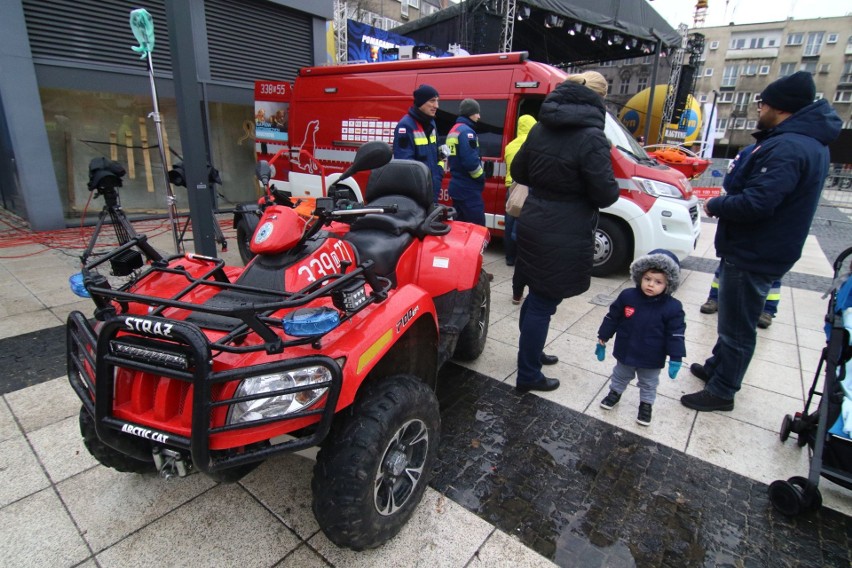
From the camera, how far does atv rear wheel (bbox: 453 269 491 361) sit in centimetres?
330

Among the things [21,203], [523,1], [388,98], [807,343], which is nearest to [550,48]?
[523,1]

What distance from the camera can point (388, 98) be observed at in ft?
21.0

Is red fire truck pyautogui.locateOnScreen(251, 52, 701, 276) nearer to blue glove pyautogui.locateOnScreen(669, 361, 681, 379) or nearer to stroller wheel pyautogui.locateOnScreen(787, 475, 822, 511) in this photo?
blue glove pyautogui.locateOnScreen(669, 361, 681, 379)

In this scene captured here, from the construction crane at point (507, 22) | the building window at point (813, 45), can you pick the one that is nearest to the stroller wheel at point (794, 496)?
the construction crane at point (507, 22)

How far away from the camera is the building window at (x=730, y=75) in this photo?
156 feet

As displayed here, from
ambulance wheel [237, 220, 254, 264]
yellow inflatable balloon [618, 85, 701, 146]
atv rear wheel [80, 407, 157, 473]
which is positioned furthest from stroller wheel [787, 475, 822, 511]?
yellow inflatable balloon [618, 85, 701, 146]

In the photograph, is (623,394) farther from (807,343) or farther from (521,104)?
(521,104)

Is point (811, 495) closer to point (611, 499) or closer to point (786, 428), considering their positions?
point (786, 428)

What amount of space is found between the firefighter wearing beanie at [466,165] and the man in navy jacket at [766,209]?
2.75m

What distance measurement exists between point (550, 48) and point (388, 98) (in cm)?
1197

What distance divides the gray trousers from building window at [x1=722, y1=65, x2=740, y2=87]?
5886 cm

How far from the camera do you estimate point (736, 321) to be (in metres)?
2.86

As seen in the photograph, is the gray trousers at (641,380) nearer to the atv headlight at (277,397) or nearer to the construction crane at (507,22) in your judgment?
the atv headlight at (277,397)

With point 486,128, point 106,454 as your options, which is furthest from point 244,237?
point 106,454
